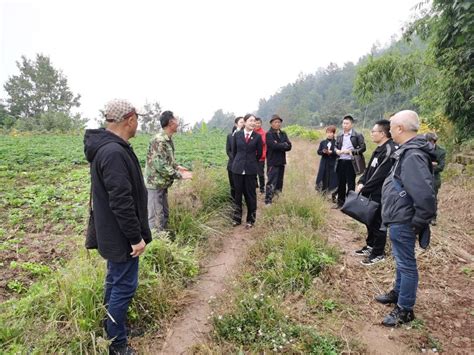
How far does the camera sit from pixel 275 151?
620 centimetres

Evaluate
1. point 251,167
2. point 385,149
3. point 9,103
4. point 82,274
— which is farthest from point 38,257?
point 9,103

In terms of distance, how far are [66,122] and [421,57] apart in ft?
100

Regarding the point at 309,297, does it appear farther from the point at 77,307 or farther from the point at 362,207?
the point at 77,307

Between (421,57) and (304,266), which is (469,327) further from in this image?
(421,57)

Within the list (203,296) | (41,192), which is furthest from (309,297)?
(41,192)

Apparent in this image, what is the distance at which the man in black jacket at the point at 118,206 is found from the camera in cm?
215

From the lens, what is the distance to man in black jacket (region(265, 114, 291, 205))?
20.0 feet

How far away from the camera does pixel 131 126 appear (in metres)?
2.39

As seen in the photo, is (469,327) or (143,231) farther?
(469,327)

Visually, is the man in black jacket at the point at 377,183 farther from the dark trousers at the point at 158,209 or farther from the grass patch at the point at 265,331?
the dark trousers at the point at 158,209

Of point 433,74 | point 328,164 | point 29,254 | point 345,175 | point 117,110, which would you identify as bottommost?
point 29,254

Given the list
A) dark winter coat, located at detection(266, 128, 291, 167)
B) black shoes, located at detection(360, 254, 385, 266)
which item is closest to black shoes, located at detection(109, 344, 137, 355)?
black shoes, located at detection(360, 254, 385, 266)

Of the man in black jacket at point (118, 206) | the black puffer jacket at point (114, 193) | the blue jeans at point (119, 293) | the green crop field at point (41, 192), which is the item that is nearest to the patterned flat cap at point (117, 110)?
the man in black jacket at point (118, 206)

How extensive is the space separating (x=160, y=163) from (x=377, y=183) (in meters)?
2.77
